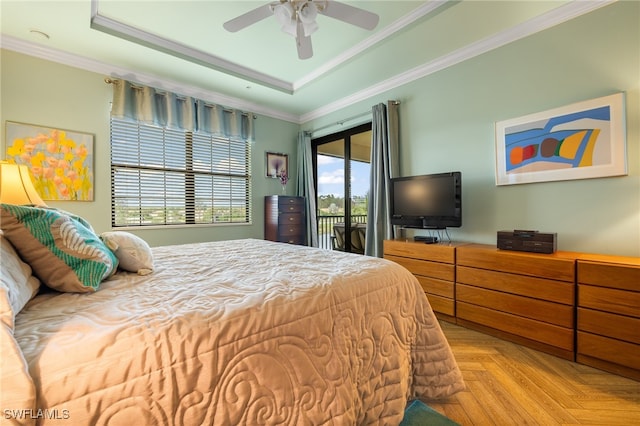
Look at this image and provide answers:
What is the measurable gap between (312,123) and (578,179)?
358cm

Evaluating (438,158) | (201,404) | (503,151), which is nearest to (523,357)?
(503,151)

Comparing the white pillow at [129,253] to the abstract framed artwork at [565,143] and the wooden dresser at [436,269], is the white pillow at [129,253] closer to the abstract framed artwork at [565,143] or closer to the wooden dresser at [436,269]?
the wooden dresser at [436,269]

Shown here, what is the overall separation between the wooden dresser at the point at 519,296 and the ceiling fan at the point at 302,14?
2048 millimetres

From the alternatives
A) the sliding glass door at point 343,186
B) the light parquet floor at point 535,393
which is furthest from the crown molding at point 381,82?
the light parquet floor at point 535,393

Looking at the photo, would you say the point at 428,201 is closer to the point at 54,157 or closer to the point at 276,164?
the point at 276,164

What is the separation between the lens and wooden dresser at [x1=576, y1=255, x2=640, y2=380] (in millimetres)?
1659

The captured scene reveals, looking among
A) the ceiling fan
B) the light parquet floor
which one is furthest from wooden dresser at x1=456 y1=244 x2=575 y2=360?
the ceiling fan

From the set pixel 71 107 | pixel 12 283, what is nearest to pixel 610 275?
pixel 12 283

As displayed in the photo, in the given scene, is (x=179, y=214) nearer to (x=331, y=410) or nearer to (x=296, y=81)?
(x=296, y=81)

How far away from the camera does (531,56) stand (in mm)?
2436

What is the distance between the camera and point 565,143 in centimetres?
225

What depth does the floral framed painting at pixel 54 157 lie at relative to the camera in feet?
8.64

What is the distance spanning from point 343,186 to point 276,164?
1.21m

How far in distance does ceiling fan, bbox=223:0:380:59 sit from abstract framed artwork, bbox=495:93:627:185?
5.47 ft
